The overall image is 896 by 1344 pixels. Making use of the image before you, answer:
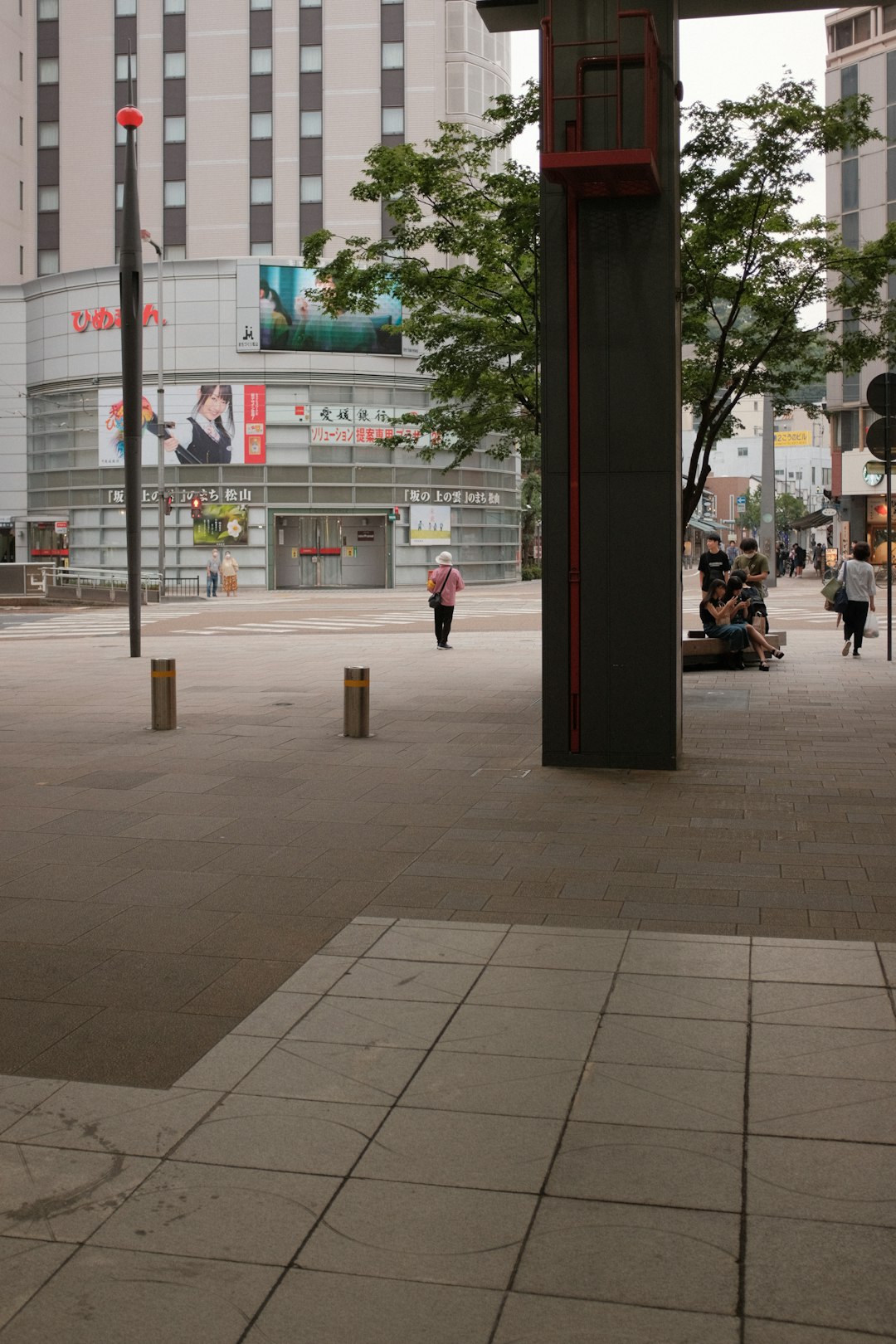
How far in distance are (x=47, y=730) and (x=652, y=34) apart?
7827 mm

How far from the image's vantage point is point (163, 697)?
13.1 meters

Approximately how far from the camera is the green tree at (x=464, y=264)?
15953 millimetres

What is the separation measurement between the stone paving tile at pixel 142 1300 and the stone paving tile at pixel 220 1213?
0.17 ft

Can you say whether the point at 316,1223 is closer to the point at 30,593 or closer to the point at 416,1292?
the point at 416,1292

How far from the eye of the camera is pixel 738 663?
1966 cm

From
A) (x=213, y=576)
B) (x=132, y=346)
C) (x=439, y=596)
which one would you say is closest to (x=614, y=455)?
(x=132, y=346)

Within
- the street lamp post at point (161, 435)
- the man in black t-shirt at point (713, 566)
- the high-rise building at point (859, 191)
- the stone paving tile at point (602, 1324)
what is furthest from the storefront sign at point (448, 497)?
the stone paving tile at point (602, 1324)

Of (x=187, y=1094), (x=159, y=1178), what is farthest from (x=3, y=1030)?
(x=159, y=1178)

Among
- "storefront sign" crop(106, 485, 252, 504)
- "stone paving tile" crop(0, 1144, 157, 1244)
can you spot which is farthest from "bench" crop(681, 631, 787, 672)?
"storefront sign" crop(106, 485, 252, 504)

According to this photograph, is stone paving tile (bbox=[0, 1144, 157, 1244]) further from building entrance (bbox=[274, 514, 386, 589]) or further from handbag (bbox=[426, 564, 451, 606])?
building entrance (bbox=[274, 514, 386, 589])

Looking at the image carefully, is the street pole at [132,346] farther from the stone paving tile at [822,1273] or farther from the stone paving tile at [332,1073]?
the stone paving tile at [822,1273]

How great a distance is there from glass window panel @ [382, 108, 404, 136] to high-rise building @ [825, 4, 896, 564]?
18571 millimetres

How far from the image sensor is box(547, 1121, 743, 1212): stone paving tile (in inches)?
142

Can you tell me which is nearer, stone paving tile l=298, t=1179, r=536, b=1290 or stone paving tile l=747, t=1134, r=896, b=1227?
stone paving tile l=298, t=1179, r=536, b=1290
